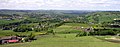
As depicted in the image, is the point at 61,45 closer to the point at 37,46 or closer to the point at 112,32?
the point at 37,46

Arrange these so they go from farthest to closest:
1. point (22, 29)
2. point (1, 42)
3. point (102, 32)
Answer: point (22, 29), point (102, 32), point (1, 42)

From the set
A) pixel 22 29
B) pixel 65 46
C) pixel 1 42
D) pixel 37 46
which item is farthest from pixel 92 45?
pixel 22 29

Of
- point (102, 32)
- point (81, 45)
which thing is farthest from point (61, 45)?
point (102, 32)

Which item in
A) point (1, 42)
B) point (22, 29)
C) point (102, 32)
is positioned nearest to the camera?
point (1, 42)

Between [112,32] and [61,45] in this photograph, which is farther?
[112,32]

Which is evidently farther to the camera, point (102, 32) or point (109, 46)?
point (102, 32)

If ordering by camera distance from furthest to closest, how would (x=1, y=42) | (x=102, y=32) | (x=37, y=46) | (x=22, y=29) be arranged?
(x=22, y=29) → (x=102, y=32) → (x=1, y=42) → (x=37, y=46)

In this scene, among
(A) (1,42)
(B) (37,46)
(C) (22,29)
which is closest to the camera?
(B) (37,46)

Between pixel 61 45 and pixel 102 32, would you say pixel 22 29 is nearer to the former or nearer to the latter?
pixel 102 32
